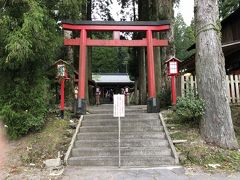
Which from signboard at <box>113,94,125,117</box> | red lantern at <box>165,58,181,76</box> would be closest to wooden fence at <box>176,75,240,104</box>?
red lantern at <box>165,58,181,76</box>

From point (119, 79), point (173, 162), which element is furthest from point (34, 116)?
point (119, 79)

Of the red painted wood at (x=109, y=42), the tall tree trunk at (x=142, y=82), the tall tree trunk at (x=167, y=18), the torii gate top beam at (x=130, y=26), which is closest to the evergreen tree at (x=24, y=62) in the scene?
the red painted wood at (x=109, y=42)

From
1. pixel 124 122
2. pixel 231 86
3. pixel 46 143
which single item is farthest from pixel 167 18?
pixel 46 143

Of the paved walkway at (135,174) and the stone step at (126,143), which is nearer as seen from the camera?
the paved walkway at (135,174)

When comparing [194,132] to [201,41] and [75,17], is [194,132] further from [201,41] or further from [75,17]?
[75,17]

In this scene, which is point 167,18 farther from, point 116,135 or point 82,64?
point 116,135

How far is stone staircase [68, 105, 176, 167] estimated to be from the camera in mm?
8266

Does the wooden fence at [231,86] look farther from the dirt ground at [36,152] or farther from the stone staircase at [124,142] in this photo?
the dirt ground at [36,152]

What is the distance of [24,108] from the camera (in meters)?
9.77

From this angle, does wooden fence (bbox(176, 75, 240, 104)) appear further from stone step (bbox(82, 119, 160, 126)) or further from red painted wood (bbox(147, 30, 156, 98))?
stone step (bbox(82, 119, 160, 126))

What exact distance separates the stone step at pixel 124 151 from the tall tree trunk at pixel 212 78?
5.05 feet

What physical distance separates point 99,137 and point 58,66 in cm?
315

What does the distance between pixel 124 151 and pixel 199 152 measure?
Answer: 2102 mm

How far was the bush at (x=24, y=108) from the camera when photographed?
9359 millimetres
